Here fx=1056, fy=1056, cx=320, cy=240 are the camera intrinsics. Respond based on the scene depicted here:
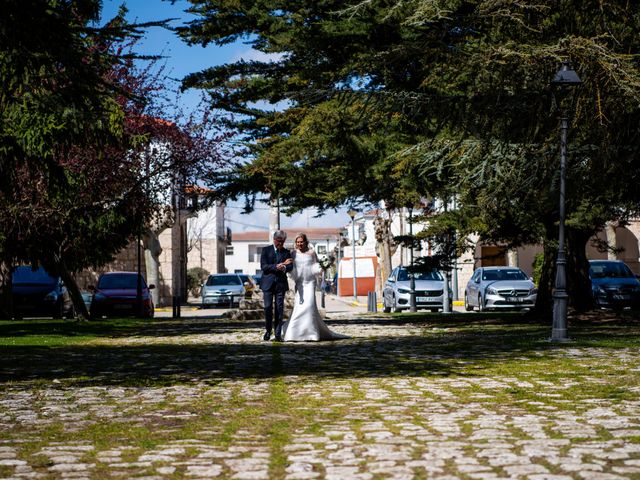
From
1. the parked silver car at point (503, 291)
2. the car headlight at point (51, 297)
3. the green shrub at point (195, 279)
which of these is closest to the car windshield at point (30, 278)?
the car headlight at point (51, 297)

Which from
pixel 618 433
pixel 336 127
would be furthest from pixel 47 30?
pixel 336 127

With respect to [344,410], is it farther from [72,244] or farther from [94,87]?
[72,244]

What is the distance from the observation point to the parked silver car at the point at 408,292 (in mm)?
37125

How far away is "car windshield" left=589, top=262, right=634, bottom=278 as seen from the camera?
118 ft

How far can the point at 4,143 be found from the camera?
13336mm

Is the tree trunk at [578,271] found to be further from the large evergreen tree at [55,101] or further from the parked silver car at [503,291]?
the large evergreen tree at [55,101]

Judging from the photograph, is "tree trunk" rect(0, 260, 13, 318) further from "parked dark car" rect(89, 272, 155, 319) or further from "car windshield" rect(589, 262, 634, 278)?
"car windshield" rect(589, 262, 634, 278)

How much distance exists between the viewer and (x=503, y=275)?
128 feet

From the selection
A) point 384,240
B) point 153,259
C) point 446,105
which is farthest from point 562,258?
point 153,259

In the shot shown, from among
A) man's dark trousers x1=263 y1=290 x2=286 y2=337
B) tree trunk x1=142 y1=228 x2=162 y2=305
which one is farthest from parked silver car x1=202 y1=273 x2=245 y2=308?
man's dark trousers x1=263 y1=290 x2=286 y2=337

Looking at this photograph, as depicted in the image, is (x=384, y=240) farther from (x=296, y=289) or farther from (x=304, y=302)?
(x=296, y=289)

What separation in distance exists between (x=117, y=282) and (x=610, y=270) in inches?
665

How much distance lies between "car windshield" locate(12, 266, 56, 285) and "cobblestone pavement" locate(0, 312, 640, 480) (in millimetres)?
23119

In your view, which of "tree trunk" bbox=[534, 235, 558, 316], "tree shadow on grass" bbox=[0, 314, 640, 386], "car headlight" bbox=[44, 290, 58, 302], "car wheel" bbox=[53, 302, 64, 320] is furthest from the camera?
"car wheel" bbox=[53, 302, 64, 320]
